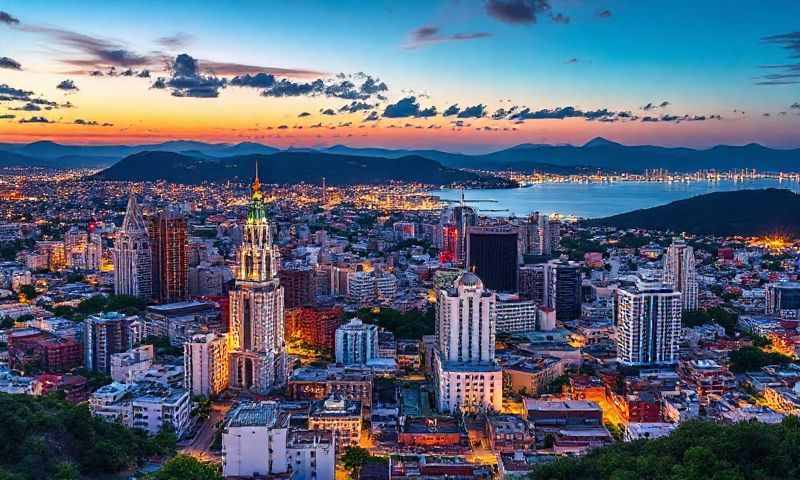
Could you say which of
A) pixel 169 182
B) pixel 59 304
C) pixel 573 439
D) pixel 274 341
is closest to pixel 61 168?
pixel 169 182

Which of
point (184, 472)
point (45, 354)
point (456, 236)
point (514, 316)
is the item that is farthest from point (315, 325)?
point (456, 236)

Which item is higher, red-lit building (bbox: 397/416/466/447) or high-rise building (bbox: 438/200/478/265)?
high-rise building (bbox: 438/200/478/265)

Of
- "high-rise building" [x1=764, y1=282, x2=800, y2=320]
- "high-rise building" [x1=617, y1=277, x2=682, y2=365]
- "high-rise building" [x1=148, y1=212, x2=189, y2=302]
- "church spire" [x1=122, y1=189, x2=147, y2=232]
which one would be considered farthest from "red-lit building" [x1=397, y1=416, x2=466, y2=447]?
"church spire" [x1=122, y1=189, x2=147, y2=232]

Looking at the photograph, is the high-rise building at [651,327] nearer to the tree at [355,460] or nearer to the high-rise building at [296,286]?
the tree at [355,460]

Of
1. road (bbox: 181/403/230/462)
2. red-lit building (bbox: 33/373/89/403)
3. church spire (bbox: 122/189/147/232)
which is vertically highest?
church spire (bbox: 122/189/147/232)

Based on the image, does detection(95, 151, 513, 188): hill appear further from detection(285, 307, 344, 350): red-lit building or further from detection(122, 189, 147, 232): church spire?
detection(285, 307, 344, 350): red-lit building

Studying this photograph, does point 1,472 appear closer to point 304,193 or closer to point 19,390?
point 19,390

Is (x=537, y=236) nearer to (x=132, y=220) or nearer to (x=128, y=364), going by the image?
(x=132, y=220)
